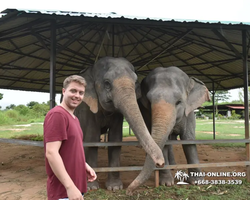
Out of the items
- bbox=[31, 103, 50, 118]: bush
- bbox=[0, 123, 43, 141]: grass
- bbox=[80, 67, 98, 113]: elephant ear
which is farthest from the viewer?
bbox=[31, 103, 50, 118]: bush

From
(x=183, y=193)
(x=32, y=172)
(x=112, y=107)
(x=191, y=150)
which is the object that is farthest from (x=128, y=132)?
(x=112, y=107)

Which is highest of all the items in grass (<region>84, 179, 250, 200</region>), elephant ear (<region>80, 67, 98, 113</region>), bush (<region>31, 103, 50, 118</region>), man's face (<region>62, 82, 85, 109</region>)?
bush (<region>31, 103, 50, 118</region>)

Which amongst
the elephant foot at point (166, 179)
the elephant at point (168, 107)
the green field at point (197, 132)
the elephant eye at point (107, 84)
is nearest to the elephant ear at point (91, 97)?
the elephant eye at point (107, 84)

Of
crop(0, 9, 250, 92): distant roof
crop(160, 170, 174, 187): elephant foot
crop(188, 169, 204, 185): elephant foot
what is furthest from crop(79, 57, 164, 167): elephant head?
crop(188, 169, 204, 185): elephant foot

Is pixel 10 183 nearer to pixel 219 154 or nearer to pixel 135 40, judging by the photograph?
pixel 135 40

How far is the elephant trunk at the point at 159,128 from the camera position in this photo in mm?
3588

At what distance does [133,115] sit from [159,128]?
1.79ft

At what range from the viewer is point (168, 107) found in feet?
13.3

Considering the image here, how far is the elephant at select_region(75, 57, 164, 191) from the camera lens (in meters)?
3.48

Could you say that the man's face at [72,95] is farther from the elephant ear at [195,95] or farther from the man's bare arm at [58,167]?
the elephant ear at [195,95]

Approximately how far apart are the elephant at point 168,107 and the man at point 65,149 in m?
1.94

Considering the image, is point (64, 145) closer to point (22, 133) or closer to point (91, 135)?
point (91, 135)

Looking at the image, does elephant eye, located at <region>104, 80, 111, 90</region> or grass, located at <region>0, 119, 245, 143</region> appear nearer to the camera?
elephant eye, located at <region>104, 80, 111, 90</region>

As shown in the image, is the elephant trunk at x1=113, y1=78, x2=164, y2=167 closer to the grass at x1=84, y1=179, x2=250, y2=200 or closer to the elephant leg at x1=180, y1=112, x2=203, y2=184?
the grass at x1=84, y1=179, x2=250, y2=200
